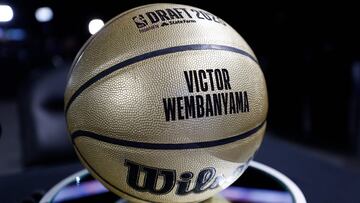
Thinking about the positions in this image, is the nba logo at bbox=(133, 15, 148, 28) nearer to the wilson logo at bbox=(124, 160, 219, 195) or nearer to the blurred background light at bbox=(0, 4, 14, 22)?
the wilson logo at bbox=(124, 160, 219, 195)

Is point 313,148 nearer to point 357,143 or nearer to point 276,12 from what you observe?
point 357,143

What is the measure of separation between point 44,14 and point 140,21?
407cm

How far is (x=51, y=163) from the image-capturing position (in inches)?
40.6

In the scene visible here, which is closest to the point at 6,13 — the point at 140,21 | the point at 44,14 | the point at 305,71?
the point at 44,14

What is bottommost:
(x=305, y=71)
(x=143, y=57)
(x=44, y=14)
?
(x=305, y=71)

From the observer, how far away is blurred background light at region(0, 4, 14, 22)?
4109 millimetres

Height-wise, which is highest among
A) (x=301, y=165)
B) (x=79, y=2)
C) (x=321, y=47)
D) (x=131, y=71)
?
(x=79, y=2)

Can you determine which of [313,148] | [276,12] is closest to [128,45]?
[313,148]

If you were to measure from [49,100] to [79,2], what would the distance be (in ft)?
11.1

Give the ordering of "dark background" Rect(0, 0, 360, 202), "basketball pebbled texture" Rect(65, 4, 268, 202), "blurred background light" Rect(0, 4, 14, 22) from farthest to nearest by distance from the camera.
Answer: "blurred background light" Rect(0, 4, 14, 22) → "dark background" Rect(0, 0, 360, 202) → "basketball pebbled texture" Rect(65, 4, 268, 202)

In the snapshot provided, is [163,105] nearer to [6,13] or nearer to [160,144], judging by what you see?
[160,144]

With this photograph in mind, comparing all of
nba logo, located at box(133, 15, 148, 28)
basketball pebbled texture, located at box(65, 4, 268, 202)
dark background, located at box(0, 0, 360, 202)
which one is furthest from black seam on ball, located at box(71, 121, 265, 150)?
dark background, located at box(0, 0, 360, 202)

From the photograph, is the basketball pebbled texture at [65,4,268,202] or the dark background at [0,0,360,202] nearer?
the basketball pebbled texture at [65,4,268,202]

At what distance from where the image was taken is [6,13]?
4.18m
